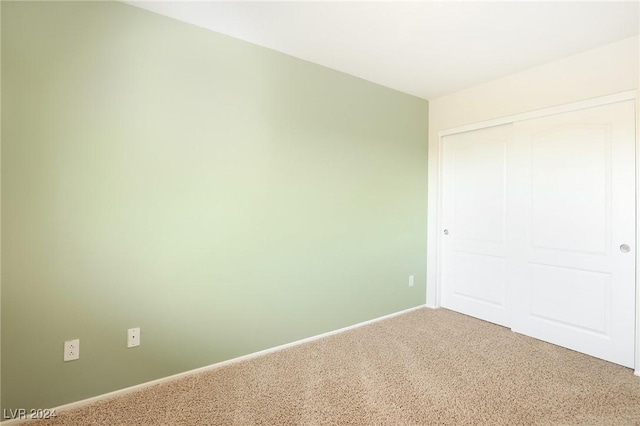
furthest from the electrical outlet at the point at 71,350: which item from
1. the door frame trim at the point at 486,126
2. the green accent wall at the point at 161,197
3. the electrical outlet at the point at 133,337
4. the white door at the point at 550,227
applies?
the white door at the point at 550,227

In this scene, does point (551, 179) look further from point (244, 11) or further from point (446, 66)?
point (244, 11)

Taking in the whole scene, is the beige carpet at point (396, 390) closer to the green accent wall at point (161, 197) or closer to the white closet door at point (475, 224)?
the green accent wall at point (161, 197)

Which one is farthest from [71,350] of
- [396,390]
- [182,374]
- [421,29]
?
[421,29]

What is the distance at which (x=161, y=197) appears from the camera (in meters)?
1.93

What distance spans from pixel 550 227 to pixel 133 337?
3.29 m

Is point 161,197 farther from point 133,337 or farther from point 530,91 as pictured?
point 530,91

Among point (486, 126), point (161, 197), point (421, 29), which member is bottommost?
point (161, 197)

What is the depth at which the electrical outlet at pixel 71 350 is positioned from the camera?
5.52 ft

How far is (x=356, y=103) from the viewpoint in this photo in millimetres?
A: 2869

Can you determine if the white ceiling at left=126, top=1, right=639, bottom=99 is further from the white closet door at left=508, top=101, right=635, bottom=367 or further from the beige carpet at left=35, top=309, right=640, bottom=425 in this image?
the beige carpet at left=35, top=309, right=640, bottom=425

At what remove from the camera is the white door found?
221 cm

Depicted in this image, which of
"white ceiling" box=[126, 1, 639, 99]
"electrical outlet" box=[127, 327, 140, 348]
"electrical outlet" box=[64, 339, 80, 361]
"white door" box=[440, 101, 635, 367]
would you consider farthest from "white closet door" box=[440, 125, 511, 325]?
"electrical outlet" box=[64, 339, 80, 361]

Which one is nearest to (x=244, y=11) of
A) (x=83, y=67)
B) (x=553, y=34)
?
(x=83, y=67)

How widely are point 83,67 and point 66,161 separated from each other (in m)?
0.55
